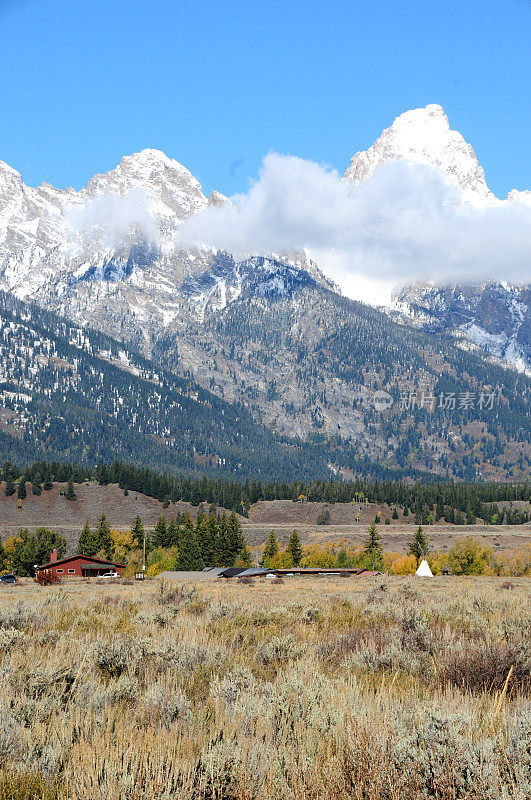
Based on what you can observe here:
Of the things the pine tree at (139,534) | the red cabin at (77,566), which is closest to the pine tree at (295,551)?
the pine tree at (139,534)

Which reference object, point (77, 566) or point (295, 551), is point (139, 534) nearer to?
point (295, 551)

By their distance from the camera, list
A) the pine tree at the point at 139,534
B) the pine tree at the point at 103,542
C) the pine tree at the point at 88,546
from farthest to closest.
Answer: the pine tree at the point at 139,534 < the pine tree at the point at 103,542 < the pine tree at the point at 88,546

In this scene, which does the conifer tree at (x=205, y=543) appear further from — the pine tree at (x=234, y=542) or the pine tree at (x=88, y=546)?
the pine tree at (x=88, y=546)

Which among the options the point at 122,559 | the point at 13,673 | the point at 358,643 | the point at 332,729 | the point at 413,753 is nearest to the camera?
the point at 413,753

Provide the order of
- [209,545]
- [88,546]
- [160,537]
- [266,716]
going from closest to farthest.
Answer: [266,716] < [209,545] < [88,546] < [160,537]

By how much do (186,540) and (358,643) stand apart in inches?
3701

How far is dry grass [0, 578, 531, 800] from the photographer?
564 cm

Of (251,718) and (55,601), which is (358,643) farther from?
(55,601)

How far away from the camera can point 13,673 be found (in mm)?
9633

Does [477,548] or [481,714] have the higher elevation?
[481,714]

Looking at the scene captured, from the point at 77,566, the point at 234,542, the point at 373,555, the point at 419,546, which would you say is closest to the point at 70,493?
the point at 234,542

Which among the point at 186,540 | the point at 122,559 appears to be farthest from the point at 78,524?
the point at 186,540

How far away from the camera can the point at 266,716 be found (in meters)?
7.34

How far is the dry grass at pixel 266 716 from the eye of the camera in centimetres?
564
